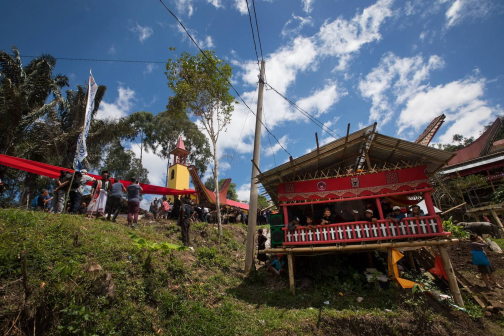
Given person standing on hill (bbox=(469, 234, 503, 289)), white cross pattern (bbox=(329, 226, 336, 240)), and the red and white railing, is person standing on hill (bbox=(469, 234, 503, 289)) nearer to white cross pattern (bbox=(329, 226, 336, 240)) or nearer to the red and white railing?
the red and white railing

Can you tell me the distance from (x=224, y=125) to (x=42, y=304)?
1136 centimetres

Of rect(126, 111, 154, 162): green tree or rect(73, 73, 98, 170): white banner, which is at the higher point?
rect(126, 111, 154, 162): green tree

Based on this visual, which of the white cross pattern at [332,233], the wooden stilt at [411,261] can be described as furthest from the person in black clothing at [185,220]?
the wooden stilt at [411,261]

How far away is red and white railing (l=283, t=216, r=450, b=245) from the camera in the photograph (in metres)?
8.55

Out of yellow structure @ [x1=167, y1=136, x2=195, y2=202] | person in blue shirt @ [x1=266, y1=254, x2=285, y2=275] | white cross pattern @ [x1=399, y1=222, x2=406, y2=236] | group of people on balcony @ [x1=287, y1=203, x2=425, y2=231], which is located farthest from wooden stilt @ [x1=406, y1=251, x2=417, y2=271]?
yellow structure @ [x1=167, y1=136, x2=195, y2=202]

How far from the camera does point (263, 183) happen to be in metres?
10.6

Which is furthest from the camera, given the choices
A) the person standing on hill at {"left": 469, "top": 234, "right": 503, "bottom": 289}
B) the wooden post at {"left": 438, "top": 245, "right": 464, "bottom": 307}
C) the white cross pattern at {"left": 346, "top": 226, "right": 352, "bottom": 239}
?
the person standing on hill at {"left": 469, "top": 234, "right": 503, "bottom": 289}

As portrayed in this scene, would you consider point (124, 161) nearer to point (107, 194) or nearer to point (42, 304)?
point (107, 194)

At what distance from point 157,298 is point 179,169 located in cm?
2768

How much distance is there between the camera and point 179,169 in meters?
32.8

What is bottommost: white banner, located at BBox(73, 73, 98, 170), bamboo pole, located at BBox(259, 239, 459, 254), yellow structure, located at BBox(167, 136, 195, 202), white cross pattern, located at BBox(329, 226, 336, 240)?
bamboo pole, located at BBox(259, 239, 459, 254)

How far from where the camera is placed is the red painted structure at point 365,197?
28.6 feet

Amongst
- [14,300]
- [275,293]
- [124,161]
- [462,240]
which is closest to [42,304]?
[14,300]

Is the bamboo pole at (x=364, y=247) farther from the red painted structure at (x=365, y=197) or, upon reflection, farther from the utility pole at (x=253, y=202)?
the utility pole at (x=253, y=202)
